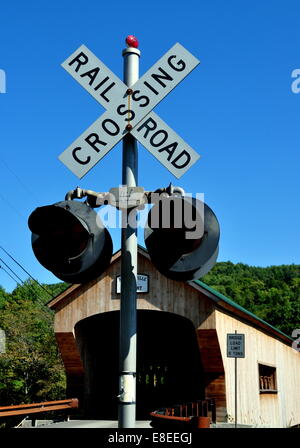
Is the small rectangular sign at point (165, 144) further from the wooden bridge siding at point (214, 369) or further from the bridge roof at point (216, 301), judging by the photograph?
the wooden bridge siding at point (214, 369)

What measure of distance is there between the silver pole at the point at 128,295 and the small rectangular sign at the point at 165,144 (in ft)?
0.44

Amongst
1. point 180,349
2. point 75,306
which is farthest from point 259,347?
point 75,306

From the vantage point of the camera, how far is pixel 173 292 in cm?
1891

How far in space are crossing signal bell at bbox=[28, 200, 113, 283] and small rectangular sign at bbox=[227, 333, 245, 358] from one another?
10257 millimetres

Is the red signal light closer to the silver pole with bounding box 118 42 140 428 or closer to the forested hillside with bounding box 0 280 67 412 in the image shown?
the silver pole with bounding box 118 42 140 428

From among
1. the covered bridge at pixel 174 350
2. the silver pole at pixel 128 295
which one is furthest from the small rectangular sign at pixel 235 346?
the silver pole at pixel 128 295

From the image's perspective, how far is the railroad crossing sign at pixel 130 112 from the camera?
3.17m

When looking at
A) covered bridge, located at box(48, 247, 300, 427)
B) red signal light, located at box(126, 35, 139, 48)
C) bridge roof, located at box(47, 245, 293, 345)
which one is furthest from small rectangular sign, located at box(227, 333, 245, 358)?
red signal light, located at box(126, 35, 139, 48)

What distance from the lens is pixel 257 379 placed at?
21469 millimetres
